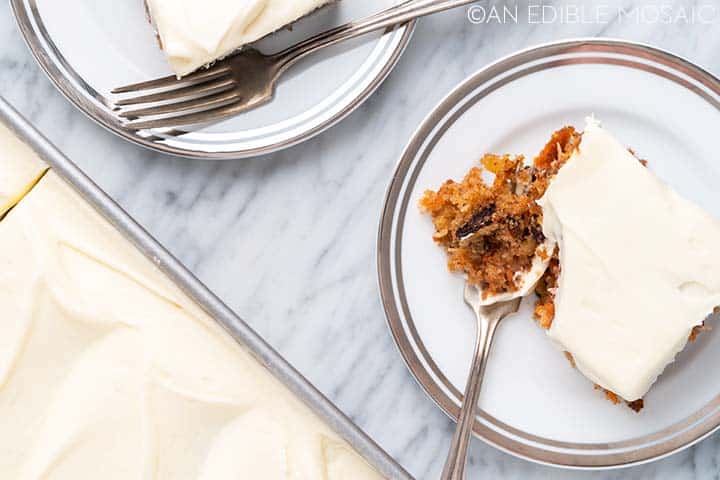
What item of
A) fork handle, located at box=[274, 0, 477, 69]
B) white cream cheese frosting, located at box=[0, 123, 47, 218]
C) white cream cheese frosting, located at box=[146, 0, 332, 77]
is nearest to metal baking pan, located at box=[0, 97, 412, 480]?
white cream cheese frosting, located at box=[0, 123, 47, 218]

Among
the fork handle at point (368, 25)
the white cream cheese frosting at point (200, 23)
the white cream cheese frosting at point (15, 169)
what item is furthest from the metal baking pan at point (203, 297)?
the fork handle at point (368, 25)

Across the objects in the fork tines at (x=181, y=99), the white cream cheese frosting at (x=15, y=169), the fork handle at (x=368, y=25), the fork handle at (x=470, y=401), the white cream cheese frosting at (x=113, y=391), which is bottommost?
the white cream cheese frosting at (x=113, y=391)

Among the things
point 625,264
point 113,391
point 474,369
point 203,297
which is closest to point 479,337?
point 474,369

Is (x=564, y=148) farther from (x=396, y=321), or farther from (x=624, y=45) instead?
(x=396, y=321)

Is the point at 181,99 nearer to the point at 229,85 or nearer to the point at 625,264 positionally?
the point at 229,85

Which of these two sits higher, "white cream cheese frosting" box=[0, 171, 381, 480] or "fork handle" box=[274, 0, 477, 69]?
"fork handle" box=[274, 0, 477, 69]

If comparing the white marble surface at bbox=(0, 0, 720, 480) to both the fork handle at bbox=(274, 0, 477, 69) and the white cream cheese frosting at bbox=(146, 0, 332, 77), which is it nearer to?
the fork handle at bbox=(274, 0, 477, 69)

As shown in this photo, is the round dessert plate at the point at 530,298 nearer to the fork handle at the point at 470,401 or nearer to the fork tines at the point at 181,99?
the fork handle at the point at 470,401
